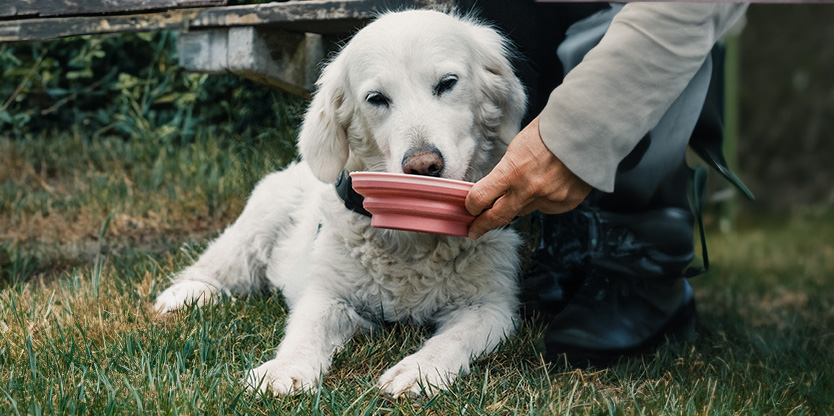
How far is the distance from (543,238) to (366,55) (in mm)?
1038

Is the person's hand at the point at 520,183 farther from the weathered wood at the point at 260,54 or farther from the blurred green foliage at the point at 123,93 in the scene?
the blurred green foliage at the point at 123,93

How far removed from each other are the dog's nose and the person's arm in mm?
186

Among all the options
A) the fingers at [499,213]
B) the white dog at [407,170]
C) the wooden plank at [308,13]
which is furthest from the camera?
the wooden plank at [308,13]

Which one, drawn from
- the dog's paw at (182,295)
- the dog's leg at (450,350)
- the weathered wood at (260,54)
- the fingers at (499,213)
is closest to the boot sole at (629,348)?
the dog's leg at (450,350)

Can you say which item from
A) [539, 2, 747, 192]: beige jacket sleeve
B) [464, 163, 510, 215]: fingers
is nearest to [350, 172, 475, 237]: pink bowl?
[464, 163, 510, 215]: fingers

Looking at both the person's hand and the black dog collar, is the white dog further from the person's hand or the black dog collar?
the person's hand

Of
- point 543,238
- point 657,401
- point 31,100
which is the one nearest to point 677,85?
point 657,401

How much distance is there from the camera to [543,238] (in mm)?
2816

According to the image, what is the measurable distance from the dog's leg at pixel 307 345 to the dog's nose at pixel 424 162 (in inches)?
22.1

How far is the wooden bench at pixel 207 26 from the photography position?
9.16 feet

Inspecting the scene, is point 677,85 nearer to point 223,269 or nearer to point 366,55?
point 366,55

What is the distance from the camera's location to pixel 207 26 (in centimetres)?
288

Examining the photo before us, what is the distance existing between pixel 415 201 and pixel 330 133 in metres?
0.72

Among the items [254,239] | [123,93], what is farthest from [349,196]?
[123,93]
